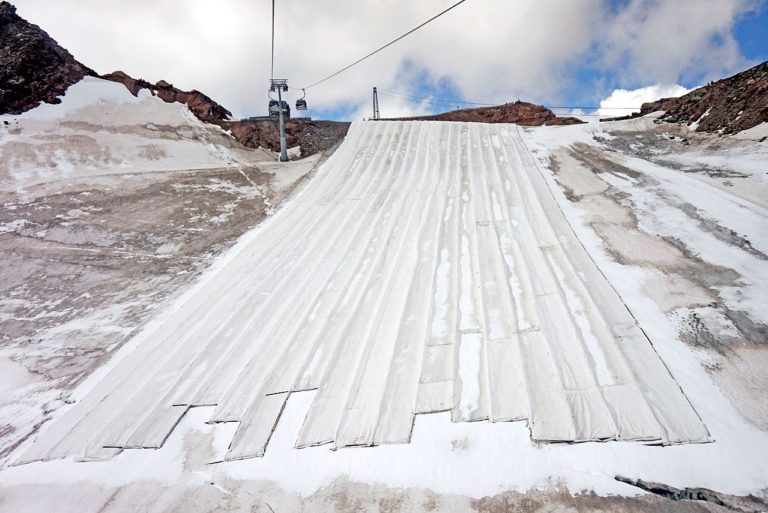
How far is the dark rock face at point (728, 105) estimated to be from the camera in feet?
36.9

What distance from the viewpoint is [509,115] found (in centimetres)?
2388

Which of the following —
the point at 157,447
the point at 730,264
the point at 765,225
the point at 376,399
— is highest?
the point at 765,225

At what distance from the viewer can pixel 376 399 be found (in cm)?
490

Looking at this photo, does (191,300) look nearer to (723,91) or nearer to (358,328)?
(358,328)

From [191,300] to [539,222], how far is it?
311 inches

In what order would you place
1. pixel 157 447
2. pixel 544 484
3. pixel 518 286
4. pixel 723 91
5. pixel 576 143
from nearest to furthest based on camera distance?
pixel 544 484 < pixel 157 447 < pixel 518 286 < pixel 723 91 < pixel 576 143

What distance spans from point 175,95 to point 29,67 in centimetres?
511

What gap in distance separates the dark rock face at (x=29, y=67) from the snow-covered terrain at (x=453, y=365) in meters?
12.3

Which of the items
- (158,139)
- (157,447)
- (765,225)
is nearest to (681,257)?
(765,225)

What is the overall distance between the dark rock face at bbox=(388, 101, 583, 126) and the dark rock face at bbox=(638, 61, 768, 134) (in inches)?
286

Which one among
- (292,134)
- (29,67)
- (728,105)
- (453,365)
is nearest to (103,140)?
(29,67)

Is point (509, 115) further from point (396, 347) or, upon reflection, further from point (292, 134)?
point (396, 347)

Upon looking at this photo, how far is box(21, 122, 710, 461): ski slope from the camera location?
4.54 m

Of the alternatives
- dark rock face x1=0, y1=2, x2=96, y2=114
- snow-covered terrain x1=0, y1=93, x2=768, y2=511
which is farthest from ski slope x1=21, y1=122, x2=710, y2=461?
dark rock face x1=0, y1=2, x2=96, y2=114
